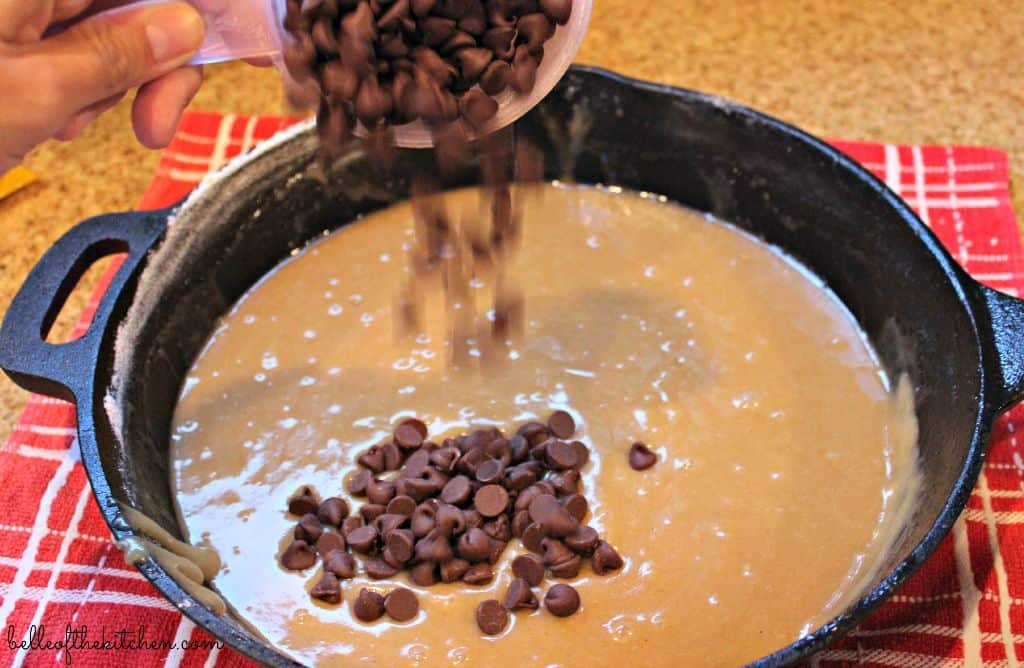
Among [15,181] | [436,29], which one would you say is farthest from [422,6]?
[15,181]

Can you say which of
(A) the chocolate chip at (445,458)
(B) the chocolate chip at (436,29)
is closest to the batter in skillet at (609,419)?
(A) the chocolate chip at (445,458)

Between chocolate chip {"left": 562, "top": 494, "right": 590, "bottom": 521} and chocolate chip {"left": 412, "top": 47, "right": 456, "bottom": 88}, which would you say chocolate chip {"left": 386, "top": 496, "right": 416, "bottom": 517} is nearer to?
chocolate chip {"left": 562, "top": 494, "right": 590, "bottom": 521}

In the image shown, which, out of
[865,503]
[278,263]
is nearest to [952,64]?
[865,503]

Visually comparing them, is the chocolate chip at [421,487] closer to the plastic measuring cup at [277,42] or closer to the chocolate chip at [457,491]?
the chocolate chip at [457,491]

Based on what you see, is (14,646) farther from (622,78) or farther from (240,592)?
(622,78)

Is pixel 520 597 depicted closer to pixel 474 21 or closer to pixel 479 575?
pixel 479 575
